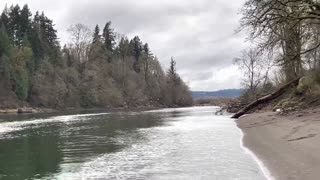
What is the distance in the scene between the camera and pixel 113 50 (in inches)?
6821

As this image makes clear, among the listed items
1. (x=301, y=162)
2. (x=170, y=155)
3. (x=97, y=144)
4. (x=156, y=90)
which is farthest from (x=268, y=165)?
(x=156, y=90)

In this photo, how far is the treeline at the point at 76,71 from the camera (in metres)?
119

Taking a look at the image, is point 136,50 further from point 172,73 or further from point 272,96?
point 272,96

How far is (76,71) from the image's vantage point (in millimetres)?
143625

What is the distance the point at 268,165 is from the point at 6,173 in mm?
9650

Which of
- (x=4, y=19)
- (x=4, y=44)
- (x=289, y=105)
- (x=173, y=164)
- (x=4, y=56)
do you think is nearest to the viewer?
(x=173, y=164)

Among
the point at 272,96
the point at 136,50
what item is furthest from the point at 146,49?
the point at 272,96

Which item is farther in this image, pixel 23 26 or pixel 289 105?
pixel 23 26

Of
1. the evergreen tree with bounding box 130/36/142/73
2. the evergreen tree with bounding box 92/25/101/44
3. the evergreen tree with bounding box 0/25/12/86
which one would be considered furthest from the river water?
the evergreen tree with bounding box 130/36/142/73

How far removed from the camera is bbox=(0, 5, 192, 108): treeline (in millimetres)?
118750

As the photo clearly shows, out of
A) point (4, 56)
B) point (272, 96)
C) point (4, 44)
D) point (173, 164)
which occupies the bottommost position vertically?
point (173, 164)

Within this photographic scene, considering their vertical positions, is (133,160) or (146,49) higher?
(146,49)

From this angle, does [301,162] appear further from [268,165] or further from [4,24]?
[4,24]

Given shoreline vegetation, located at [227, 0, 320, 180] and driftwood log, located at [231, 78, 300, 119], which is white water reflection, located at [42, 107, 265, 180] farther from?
driftwood log, located at [231, 78, 300, 119]
